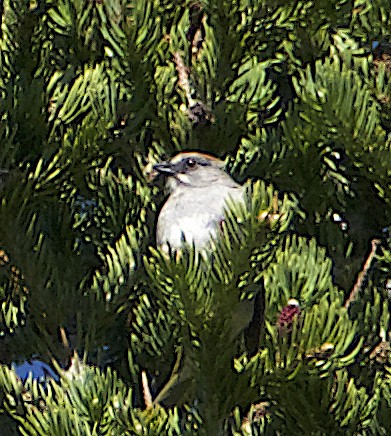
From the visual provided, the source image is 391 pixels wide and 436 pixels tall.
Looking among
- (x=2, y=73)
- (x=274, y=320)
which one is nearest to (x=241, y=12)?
(x=2, y=73)

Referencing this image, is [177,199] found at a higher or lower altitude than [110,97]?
lower

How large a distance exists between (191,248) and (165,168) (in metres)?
0.62

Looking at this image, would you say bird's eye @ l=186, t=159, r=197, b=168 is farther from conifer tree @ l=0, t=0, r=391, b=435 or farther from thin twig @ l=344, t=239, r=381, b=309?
thin twig @ l=344, t=239, r=381, b=309

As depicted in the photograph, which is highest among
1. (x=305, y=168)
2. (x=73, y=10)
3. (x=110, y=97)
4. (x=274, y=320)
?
(x=73, y=10)

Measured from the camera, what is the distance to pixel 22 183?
141 centimetres

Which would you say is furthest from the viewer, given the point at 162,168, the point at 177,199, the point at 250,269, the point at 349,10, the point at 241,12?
the point at 177,199

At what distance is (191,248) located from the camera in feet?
4.04

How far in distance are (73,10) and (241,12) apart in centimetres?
29

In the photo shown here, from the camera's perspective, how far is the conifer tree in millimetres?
1248

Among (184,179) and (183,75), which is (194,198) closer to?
(184,179)

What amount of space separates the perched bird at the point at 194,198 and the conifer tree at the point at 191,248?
17 cm

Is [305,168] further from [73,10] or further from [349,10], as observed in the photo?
[73,10]

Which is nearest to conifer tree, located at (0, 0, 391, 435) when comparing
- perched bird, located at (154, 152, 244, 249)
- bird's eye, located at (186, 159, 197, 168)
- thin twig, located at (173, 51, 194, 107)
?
thin twig, located at (173, 51, 194, 107)

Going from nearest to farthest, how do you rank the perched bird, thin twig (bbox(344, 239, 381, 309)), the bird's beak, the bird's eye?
thin twig (bbox(344, 239, 381, 309)), the bird's beak, the perched bird, the bird's eye
